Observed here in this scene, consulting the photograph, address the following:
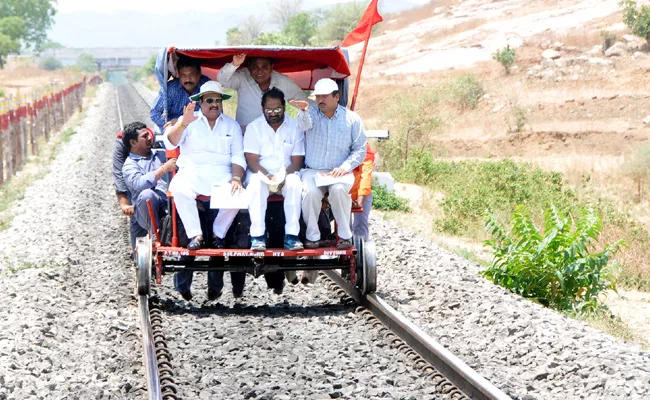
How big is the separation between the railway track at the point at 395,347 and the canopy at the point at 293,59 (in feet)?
7.77

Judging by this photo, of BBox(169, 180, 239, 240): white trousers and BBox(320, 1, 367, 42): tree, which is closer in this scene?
BBox(169, 180, 239, 240): white trousers

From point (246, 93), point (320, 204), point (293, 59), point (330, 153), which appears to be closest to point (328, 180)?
point (320, 204)

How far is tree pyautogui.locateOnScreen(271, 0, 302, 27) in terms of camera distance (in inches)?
4739

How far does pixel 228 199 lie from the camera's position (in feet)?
29.2

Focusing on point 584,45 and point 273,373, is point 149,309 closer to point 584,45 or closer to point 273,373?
point 273,373

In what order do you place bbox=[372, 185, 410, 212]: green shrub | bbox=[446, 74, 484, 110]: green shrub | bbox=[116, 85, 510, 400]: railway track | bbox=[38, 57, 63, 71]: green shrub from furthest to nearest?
1. bbox=[38, 57, 63, 71]: green shrub
2. bbox=[446, 74, 484, 110]: green shrub
3. bbox=[372, 185, 410, 212]: green shrub
4. bbox=[116, 85, 510, 400]: railway track

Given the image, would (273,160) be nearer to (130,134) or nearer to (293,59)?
(293,59)

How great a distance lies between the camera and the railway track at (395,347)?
6480mm

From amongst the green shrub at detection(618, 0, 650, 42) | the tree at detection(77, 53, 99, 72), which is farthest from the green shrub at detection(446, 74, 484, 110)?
the tree at detection(77, 53, 99, 72)

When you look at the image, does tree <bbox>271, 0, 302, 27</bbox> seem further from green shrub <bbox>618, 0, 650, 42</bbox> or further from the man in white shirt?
the man in white shirt

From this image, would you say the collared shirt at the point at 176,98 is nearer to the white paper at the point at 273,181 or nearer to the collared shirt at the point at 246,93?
the collared shirt at the point at 246,93

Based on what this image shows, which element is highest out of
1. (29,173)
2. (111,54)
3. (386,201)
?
(386,201)

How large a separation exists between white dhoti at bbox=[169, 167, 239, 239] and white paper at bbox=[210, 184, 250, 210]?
134mm

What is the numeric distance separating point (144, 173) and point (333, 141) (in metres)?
2.29
